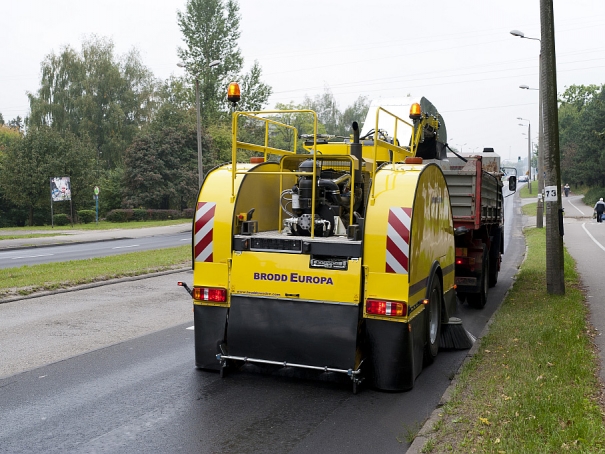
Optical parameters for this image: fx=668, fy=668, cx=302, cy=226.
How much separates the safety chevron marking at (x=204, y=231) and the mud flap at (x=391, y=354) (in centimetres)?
181

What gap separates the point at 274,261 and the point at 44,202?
42407 mm

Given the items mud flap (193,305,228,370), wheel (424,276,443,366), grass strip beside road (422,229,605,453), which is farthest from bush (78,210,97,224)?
wheel (424,276,443,366)

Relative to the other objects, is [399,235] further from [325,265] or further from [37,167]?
[37,167]

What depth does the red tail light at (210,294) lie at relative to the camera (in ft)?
22.0

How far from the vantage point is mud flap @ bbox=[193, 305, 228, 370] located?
6.72 meters

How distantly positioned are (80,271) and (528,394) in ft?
38.4

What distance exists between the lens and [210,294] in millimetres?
6754

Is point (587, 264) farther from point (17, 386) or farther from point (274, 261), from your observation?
point (17, 386)

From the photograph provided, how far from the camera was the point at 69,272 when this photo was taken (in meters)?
15.0

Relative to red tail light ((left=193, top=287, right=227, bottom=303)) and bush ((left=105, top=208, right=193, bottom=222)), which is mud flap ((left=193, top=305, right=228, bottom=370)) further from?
bush ((left=105, top=208, right=193, bottom=222))

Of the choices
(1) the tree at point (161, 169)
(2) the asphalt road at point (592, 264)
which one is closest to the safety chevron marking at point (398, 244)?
(2) the asphalt road at point (592, 264)

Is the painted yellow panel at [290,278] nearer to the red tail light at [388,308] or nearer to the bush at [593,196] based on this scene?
the red tail light at [388,308]

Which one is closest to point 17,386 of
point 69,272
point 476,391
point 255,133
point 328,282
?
point 328,282

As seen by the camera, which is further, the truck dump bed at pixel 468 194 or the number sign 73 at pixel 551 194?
the number sign 73 at pixel 551 194
